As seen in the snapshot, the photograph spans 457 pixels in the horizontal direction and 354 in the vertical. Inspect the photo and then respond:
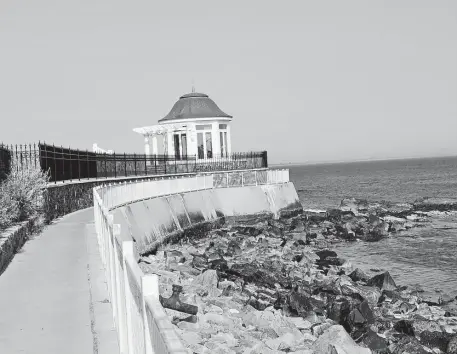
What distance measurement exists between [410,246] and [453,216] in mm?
17547

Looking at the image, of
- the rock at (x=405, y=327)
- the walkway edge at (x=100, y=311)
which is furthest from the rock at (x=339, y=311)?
the walkway edge at (x=100, y=311)

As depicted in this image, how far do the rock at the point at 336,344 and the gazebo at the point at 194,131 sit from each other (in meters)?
38.5

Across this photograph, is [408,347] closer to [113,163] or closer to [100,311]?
[100,311]

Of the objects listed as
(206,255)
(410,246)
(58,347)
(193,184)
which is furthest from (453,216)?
(58,347)

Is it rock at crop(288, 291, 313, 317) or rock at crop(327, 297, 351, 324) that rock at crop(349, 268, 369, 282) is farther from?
rock at crop(288, 291, 313, 317)

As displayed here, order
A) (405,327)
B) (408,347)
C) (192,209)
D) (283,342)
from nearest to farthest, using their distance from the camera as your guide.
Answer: (283,342) → (408,347) → (405,327) → (192,209)

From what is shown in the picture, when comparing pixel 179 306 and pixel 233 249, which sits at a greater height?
pixel 179 306

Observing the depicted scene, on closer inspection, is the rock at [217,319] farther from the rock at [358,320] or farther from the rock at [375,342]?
the rock at [358,320]

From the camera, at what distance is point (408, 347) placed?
41.7ft

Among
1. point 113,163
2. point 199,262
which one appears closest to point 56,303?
point 199,262

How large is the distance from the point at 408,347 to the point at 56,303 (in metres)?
6.64

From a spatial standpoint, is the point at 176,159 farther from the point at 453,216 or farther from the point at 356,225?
the point at 453,216

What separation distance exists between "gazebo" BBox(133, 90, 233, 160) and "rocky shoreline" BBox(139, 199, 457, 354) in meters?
23.1

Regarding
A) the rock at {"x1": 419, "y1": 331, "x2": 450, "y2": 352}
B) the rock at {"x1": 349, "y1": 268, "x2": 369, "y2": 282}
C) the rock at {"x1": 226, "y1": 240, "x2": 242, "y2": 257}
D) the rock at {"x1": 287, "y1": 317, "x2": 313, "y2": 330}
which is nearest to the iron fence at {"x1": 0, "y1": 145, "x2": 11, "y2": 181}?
the rock at {"x1": 226, "y1": 240, "x2": 242, "y2": 257}
